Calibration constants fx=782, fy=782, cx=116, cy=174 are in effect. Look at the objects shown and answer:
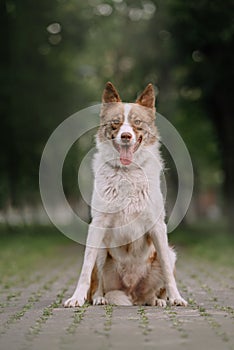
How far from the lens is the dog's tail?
9.58 meters

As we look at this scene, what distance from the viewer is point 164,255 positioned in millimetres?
9562

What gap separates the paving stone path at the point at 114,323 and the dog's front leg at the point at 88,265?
21 cm

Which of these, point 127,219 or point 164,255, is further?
point 164,255

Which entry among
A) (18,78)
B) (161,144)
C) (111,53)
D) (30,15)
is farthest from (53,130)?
(161,144)

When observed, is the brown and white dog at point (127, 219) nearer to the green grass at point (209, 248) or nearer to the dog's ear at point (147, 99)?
the dog's ear at point (147, 99)

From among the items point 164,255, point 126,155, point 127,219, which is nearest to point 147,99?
point 126,155

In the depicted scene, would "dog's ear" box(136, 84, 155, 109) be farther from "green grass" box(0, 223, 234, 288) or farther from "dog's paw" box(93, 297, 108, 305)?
"green grass" box(0, 223, 234, 288)

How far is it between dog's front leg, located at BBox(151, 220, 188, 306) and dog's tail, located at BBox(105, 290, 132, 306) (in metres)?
0.52

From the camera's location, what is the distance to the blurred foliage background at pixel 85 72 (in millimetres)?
30422

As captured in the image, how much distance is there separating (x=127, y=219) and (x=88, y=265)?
29.1 inches

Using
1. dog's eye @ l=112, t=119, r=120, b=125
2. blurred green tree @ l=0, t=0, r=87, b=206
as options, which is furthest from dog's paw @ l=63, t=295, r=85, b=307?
blurred green tree @ l=0, t=0, r=87, b=206

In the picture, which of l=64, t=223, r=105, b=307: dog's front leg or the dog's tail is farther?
the dog's tail

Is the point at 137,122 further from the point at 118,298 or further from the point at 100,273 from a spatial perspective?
the point at 118,298

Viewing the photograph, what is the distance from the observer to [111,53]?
4056cm
